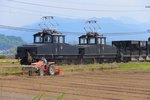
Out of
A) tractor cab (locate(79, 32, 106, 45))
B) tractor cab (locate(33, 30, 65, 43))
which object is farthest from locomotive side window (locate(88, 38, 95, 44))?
tractor cab (locate(33, 30, 65, 43))

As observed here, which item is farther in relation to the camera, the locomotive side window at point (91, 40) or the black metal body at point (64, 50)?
the locomotive side window at point (91, 40)

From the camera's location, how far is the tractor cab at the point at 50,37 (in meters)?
40.2

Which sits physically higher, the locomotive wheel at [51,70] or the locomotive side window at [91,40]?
the locomotive side window at [91,40]

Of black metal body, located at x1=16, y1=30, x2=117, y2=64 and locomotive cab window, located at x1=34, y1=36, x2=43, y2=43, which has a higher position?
locomotive cab window, located at x1=34, y1=36, x2=43, y2=43

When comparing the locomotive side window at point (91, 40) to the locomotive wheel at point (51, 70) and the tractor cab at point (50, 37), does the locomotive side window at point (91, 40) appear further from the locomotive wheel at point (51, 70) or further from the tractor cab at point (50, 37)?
the locomotive wheel at point (51, 70)

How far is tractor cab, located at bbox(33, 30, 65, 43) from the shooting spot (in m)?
40.2

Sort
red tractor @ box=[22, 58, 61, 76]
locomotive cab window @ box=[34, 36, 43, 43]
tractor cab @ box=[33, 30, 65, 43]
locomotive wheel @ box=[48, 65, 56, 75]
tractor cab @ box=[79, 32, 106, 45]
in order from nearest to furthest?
1. red tractor @ box=[22, 58, 61, 76]
2. locomotive wheel @ box=[48, 65, 56, 75]
3. tractor cab @ box=[33, 30, 65, 43]
4. locomotive cab window @ box=[34, 36, 43, 43]
5. tractor cab @ box=[79, 32, 106, 45]

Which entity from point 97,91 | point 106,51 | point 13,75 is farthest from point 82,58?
point 97,91

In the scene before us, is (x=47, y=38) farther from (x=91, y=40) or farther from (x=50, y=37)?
(x=91, y=40)

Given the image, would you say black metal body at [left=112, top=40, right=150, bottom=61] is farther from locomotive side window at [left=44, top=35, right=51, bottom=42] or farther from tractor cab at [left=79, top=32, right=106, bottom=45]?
locomotive side window at [left=44, top=35, right=51, bottom=42]

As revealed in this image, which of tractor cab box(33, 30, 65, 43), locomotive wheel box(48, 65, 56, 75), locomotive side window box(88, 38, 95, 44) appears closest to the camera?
locomotive wheel box(48, 65, 56, 75)

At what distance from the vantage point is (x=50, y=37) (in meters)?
40.5

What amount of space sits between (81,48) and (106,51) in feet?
13.0

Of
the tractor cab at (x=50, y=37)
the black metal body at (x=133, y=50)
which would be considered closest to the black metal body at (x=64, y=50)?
the tractor cab at (x=50, y=37)
